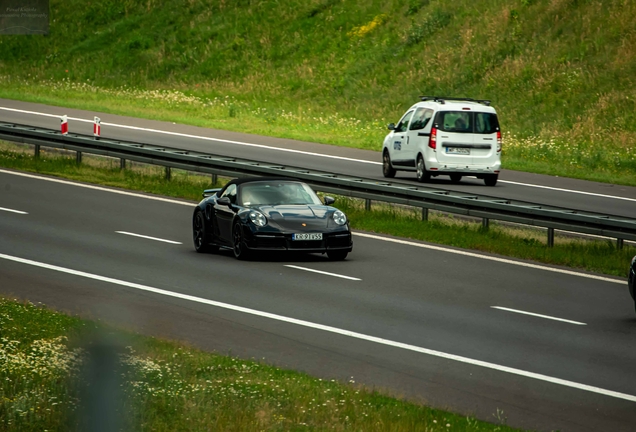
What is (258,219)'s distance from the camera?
59.0 ft

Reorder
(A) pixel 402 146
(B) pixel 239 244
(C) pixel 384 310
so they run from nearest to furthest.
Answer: (C) pixel 384 310, (B) pixel 239 244, (A) pixel 402 146

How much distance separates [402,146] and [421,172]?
3.97ft

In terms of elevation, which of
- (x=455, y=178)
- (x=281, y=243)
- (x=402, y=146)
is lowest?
(x=281, y=243)

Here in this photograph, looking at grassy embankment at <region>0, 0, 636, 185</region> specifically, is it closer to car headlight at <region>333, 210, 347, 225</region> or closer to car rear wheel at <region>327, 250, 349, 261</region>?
car rear wheel at <region>327, 250, 349, 261</region>

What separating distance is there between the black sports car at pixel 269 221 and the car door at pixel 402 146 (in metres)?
10.5

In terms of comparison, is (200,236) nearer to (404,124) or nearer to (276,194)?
(276,194)

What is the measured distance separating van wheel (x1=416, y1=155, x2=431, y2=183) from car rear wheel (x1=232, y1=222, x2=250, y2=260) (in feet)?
37.2

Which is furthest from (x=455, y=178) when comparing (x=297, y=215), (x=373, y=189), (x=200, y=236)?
(x=297, y=215)

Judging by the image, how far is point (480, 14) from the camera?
50469 millimetres

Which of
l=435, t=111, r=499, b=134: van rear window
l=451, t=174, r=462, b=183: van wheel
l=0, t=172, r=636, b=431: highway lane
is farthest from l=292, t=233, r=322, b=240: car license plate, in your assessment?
l=451, t=174, r=462, b=183: van wheel

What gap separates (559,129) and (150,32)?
2941 cm

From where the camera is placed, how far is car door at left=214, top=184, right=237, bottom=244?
18594mm

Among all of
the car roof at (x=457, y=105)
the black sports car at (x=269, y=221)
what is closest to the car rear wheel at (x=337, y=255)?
the black sports car at (x=269, y=221)

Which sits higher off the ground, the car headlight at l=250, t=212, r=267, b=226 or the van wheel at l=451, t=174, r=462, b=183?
the van wheel at l=451, t=174, r=462, b=183
